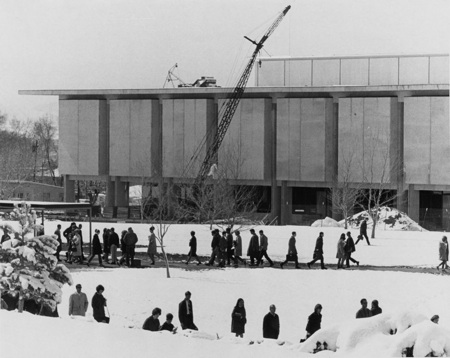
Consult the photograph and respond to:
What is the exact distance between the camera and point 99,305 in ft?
57.9

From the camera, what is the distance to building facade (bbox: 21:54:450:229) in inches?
1799

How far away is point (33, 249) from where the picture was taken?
51.1ft

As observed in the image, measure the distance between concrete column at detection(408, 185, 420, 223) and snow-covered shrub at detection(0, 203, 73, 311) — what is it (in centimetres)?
3246

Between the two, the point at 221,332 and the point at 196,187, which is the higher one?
the point at 196,187

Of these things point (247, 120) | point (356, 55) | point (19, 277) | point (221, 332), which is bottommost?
point (221, 332)

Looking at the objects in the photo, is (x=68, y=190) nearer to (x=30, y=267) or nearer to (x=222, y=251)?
(x=222, y=251)

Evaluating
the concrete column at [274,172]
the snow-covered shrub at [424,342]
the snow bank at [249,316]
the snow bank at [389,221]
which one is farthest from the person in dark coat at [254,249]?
the concrete column at [274,172]

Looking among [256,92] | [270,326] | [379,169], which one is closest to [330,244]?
[270,326]

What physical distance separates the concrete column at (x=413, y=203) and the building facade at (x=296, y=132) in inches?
2.1

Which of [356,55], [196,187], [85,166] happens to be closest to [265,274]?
[196,187]

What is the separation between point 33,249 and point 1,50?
33.0 feet

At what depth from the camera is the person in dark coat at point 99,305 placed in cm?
1739

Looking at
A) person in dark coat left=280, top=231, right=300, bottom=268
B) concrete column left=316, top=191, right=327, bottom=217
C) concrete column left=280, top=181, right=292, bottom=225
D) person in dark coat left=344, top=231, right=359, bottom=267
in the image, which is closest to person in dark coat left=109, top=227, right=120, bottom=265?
person in dark coat left=280, top=231, right=300, bottom=268

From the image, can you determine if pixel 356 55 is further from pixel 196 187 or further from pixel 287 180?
pixel 196 187
